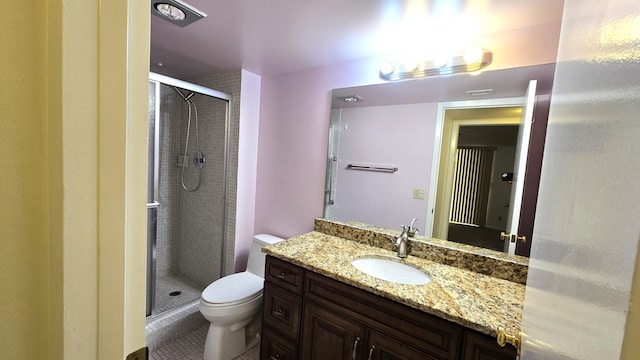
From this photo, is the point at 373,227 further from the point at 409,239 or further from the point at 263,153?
the point at 263,153

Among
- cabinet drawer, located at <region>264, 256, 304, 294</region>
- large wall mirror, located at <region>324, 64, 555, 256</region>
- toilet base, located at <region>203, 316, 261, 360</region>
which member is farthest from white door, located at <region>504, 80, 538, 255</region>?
toilet base, located at <region>203, 316, 261, 360</region>

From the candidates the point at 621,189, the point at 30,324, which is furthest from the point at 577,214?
the point at 30,324

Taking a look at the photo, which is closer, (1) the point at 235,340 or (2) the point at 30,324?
(2) the point at 30,324

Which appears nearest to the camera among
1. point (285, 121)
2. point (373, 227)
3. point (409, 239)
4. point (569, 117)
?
point (569, 117)

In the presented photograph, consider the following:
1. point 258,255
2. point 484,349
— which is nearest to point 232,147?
point 258,255

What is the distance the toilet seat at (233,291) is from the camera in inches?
68.3

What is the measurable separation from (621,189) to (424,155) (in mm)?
1395

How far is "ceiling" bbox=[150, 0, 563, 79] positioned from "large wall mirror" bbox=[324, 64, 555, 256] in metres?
0.23

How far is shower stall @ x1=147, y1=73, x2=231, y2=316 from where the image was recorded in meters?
2.42

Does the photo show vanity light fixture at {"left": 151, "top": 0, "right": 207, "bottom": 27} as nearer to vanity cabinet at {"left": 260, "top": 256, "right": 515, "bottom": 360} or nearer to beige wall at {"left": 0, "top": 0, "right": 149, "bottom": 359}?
beige wall at {"left": 0, "top": 0, "right": 149, "bottom": 359}

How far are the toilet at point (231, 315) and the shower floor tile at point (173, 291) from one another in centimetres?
63

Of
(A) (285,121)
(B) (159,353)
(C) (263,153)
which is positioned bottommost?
(B) (159,353)

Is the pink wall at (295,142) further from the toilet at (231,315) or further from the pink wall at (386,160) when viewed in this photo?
the toilet at (231,315)

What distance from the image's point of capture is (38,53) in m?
0.39
